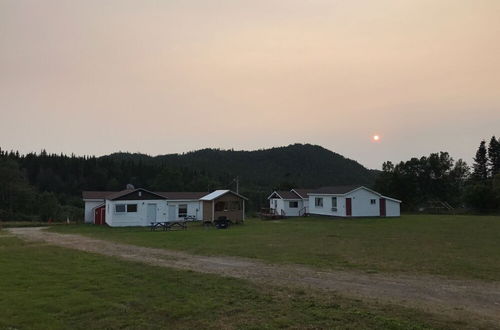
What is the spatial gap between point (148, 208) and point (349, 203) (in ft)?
72.6

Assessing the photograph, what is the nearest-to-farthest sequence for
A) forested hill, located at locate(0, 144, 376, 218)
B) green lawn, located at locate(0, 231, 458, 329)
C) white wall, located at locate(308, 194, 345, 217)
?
green lawn, located at locate(0, 231, 458, 329), white wall, located at locate(308, 194, 345, 217), forested hill, located at locate(0, 144, 376, 218)

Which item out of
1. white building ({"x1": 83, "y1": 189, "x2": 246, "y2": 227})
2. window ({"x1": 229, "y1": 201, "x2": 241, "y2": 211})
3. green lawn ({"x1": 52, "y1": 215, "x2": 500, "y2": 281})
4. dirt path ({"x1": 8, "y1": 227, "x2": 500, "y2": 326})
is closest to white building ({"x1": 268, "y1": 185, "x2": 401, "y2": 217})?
white building ({"x1": 83, "y1": 189, "x2": 246, "y2": 227})

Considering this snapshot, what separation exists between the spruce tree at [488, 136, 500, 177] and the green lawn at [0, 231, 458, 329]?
263 ft

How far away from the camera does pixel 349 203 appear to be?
46344 millimetres

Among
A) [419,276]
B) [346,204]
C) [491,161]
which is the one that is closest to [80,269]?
[419,276]

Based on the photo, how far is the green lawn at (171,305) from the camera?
24.4 ft

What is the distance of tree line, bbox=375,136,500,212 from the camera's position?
54062 mm

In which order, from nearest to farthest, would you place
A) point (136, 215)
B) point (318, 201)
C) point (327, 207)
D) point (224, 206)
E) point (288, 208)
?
1. point (136, 215)
2. point (224, 206)
3. point (327, 207)
4. point (318, 201)
5. point (288, 208)

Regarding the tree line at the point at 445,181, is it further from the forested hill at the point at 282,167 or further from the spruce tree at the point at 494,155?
the forested hill at the point at 282,167

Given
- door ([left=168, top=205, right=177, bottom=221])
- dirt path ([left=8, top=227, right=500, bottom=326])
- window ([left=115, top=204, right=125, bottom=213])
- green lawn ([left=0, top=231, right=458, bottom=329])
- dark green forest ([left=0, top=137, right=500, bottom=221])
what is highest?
dark green forest ([left=0, top=137, right=500, bottom=221])

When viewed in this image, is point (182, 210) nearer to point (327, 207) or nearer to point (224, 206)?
point (224, 206)

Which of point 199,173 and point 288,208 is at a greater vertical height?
point 199,173

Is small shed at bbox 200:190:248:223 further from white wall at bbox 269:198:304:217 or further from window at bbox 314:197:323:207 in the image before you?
window at bbox 314:197:323:207

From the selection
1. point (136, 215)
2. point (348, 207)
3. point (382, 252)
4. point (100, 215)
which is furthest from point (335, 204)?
point (382, 252)
